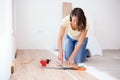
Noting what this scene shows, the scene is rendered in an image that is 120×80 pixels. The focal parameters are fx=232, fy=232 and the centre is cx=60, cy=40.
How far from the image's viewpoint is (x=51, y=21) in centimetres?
709

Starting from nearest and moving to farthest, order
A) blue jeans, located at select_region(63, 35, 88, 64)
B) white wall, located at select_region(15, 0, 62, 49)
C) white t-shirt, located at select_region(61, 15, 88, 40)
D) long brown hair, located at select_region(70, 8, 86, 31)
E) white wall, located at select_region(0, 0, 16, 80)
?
white wall, located at select_region(0, 0, 16, 80), long brown hair, located at select_region(70, 8, 86, 31), white t-shirt, located at select_region(61, 15, 88, 40), blue jeans, located at select_region(63, 35, 88, 64), white wall, located at select_region(15, 0, 62, 49)

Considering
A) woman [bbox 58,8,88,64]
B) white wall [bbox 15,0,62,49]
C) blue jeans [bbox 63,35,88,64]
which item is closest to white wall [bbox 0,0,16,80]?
woman [bbox 58,8,88,64]

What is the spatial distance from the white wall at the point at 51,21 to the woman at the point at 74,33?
8.44 ft

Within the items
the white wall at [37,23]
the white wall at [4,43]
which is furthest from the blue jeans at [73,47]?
the white wall at [37,23]

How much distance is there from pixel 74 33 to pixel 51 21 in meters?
3.09

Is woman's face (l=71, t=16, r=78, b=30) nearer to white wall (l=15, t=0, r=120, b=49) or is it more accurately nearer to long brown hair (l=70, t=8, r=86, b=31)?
long brown hair (l=70, t=8, r=86, b=31)

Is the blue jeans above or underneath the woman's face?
underneath

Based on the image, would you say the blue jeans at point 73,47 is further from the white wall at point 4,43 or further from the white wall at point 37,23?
the white wall at point 37,23

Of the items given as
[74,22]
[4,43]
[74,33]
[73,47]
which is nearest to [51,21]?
[73,47]

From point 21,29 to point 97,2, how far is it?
2543 mm

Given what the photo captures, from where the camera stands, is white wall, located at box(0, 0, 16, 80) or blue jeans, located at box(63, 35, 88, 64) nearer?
white wall, located at box(0, 0, 16, 80)

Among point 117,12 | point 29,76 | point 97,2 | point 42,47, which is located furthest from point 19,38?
point 29,76

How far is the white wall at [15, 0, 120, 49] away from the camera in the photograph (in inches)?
272

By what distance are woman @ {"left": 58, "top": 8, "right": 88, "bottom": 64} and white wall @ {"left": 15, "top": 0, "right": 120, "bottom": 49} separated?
8.44 ft
